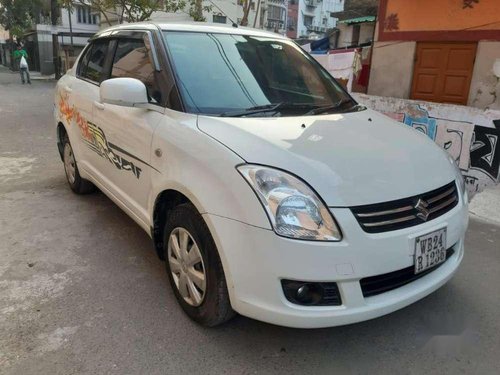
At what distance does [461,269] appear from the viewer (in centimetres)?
335

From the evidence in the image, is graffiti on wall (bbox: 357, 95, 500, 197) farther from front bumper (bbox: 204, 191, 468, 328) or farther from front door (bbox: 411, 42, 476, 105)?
front bumper (bbox: 204, 191, 468, 328)

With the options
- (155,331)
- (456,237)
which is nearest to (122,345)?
(155,331)

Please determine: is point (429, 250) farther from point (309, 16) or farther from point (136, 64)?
point (309, 16)

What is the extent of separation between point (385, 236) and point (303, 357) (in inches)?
31.7

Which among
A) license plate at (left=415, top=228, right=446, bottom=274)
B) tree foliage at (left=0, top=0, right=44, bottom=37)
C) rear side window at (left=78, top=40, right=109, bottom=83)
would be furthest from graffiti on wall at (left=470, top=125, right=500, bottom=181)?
tree foliage at (left=0, top=0, right=44, bottom=37)

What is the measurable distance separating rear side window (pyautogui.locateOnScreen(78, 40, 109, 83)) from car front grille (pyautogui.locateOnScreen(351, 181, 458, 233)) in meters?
2.70

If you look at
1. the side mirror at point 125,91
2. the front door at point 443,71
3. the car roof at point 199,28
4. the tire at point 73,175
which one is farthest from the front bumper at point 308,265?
the front door at point 443,71

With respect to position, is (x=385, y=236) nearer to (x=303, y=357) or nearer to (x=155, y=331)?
(x=303, y=357)

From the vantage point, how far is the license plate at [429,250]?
7.11 feet

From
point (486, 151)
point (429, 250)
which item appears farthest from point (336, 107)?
point (486, 151)

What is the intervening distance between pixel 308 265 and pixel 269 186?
403 millimetres

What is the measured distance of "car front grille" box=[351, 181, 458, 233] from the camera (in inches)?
80.7

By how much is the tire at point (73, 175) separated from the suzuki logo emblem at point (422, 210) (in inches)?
135

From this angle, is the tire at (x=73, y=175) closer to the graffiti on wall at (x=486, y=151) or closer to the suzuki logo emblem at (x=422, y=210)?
the suzuki logo emblem at (x=422, y=210)
